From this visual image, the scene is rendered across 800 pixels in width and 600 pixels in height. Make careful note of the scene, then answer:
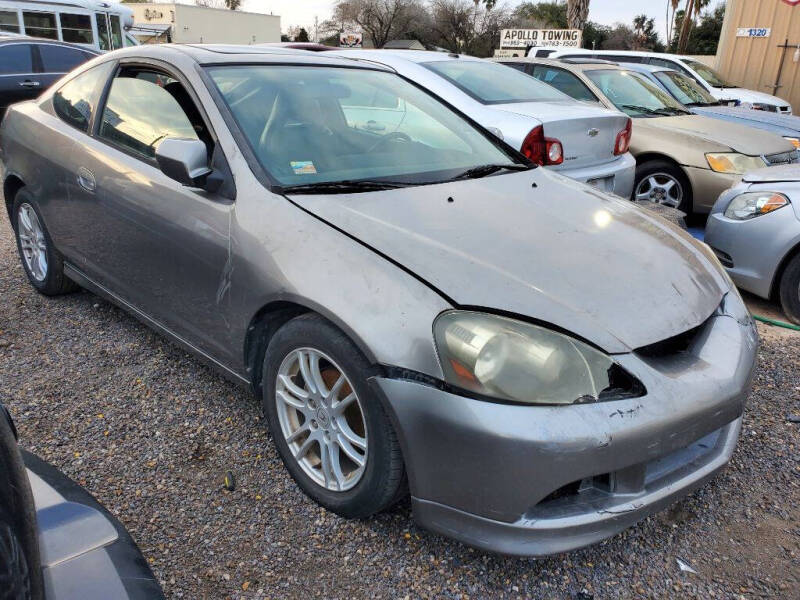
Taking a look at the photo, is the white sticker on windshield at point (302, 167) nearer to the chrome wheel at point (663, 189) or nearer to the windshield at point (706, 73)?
the chrome wheel at point (663, 189)

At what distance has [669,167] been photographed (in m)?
6.39

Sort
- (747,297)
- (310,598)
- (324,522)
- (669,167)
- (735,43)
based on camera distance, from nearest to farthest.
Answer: (310,598)
(324,522)
(747,297)
(669,167)
(735,43)

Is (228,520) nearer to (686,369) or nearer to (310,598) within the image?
(310,598)

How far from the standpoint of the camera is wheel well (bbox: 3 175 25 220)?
13.3ft

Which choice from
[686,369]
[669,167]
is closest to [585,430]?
[686,369]

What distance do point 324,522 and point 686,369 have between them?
132cm

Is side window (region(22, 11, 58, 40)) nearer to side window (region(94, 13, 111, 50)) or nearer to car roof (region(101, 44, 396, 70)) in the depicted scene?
side window (region(94, 13, 111, 50))

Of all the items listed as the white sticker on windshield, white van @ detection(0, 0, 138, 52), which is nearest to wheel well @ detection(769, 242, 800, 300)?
the white sticker on windshield

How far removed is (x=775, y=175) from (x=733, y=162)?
5.81ft

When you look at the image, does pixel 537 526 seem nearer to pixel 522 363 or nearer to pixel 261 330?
pixel 522 363

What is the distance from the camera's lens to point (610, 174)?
5426 millimetres

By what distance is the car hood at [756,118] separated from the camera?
308 inches

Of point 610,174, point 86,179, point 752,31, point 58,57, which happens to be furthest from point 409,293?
point 752,31

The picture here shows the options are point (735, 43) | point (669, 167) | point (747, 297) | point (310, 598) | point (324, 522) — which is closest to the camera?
point (310, 598)
